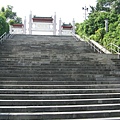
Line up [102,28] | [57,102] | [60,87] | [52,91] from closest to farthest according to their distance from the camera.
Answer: [57,102] < [52,91] < [60,87] < [102,28]

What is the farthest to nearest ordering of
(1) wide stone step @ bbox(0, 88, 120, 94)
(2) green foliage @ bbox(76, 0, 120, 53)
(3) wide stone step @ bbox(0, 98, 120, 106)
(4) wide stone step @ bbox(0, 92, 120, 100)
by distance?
(2) green foliage @ bbox(76, 0, 120, 53)
(1) wide stone step @ bbox(0, 88, 120, 94)
(4) wide stone step @ bbox(0, 92, 120, 100)
(3) wide stone step @ bbox(0, 98, 120, 106)

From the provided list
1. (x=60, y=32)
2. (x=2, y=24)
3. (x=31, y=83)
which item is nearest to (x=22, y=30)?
(x=60, y=32)

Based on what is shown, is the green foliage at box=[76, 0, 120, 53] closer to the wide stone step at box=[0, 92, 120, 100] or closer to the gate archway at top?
the gate archway at top

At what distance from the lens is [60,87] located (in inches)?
313

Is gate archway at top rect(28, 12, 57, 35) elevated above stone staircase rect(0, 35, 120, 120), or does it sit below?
above

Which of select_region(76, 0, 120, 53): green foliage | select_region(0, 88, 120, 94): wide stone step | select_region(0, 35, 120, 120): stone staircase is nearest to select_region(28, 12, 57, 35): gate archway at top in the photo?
select_region(76, 0, 120, 53): green foliage

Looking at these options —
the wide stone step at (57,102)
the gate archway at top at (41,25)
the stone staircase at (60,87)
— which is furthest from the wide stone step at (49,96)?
the gate archway at top at (41,25)

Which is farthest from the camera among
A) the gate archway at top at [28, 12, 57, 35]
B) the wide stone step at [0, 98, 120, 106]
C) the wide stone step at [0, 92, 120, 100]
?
the gate archway at top at [28, 12, 57, 35]

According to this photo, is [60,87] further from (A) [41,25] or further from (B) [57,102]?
(A) [41,25]

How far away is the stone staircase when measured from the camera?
246 inches

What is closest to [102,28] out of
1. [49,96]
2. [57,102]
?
[49,96]

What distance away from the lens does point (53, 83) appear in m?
8.33

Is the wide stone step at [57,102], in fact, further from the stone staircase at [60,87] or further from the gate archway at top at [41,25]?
the gate archway at top at [41,25]

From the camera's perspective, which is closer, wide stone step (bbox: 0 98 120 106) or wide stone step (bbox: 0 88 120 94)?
wide stone step (bbox: 0 98 120 106)
